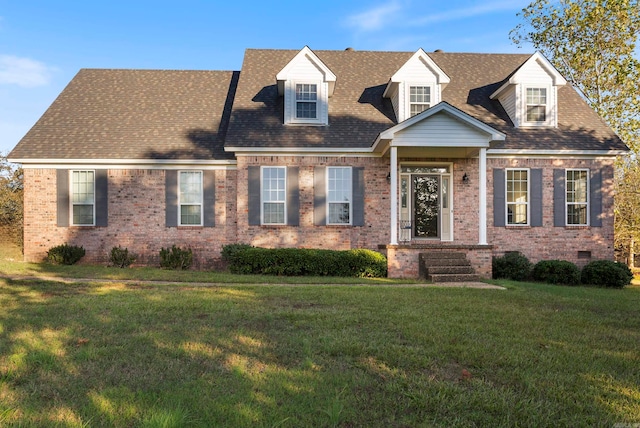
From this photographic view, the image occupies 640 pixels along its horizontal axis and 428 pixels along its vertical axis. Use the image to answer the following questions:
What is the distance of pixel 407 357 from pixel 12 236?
2048 centimetres

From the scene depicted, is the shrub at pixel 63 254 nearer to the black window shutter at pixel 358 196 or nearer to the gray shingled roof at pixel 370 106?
the gray shingled roof at pixel 370 106

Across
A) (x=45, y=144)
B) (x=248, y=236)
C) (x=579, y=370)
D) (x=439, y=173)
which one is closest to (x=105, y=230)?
(x=45, y=144)

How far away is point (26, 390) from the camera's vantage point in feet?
11.3

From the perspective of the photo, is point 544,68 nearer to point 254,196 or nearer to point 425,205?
point 425,205

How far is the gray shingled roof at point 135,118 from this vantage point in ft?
46.4

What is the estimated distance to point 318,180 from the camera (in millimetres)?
13969

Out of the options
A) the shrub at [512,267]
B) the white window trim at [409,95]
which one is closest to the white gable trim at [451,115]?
the white window trim at [409,95]

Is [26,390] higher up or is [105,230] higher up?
[105,230]

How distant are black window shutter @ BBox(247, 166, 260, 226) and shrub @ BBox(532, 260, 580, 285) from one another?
29.5 feet

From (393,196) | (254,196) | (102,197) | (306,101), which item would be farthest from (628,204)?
(102,197)

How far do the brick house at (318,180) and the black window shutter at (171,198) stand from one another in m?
0.05

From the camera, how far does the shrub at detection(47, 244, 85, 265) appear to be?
13.3 metres

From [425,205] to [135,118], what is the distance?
10.9 m

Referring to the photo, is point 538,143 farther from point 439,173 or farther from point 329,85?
point 329,85
